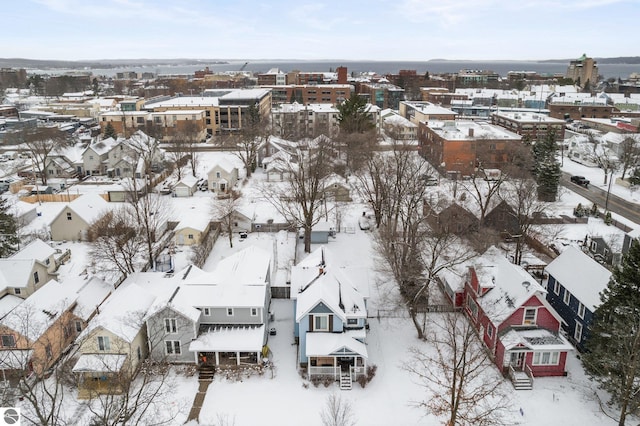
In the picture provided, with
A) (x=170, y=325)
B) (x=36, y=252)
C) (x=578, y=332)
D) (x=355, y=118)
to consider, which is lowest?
(x=578, y=332)

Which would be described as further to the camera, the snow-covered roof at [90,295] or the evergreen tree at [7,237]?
the evergreen tree at [7,237]

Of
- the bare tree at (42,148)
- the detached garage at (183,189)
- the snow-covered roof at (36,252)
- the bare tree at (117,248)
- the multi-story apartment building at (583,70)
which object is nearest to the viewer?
the bare tree at (117,248)

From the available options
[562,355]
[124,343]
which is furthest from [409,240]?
[124,343]

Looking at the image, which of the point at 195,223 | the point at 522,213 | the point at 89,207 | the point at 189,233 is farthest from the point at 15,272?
the point at 522,213

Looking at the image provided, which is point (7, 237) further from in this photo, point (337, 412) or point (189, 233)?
point (337, 412)

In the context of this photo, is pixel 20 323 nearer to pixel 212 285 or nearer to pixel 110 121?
pixel 212 285

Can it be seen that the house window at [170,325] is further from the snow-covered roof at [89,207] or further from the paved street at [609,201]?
the paved street at [609,201]

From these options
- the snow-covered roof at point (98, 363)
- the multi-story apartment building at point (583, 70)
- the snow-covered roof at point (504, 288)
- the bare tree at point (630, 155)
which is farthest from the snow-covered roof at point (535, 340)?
the multi-story apartment building at point (583, 70)
